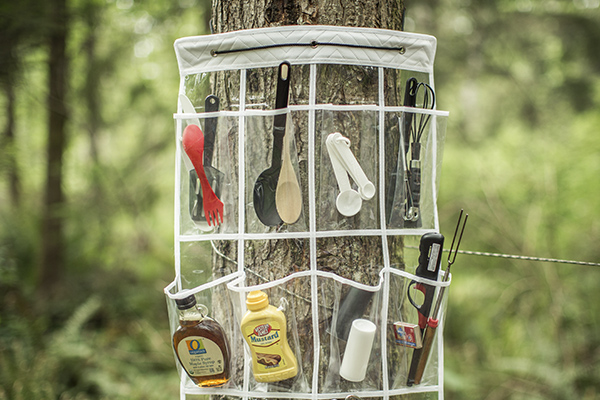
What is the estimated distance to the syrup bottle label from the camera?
1.03 meters

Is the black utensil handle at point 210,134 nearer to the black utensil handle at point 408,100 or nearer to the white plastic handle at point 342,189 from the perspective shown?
the white plastic handle at point 342,189

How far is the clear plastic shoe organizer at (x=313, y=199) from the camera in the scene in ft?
3.39

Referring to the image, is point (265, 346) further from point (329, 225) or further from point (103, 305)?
point (103, 305)

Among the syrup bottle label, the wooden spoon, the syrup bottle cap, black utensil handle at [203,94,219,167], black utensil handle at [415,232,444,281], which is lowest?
the syrup bottle label

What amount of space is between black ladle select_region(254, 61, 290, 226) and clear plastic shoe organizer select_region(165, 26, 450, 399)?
0.05 feet

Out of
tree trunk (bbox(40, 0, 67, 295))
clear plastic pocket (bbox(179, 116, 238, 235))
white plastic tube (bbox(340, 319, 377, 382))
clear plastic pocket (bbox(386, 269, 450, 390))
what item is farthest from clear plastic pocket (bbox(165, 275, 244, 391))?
tree trunk (bbox(40, 0, 67, 295))

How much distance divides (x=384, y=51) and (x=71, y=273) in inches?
162

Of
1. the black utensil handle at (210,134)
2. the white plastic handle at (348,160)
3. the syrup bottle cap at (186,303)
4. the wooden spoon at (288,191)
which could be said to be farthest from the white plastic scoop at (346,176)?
the syrup bottle cap at (186,303)

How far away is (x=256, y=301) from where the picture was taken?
99 cm

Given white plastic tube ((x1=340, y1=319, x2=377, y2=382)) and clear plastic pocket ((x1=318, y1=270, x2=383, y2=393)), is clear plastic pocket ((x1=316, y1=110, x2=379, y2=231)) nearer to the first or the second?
clear plastic pocket ((x1=318, y1=270, x2=383, y2=393))

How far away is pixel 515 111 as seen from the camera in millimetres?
4375

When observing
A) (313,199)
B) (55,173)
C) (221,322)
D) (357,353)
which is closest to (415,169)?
(313,199)

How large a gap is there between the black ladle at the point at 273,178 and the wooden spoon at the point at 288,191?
12 millimetres

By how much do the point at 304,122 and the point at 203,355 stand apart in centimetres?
68
